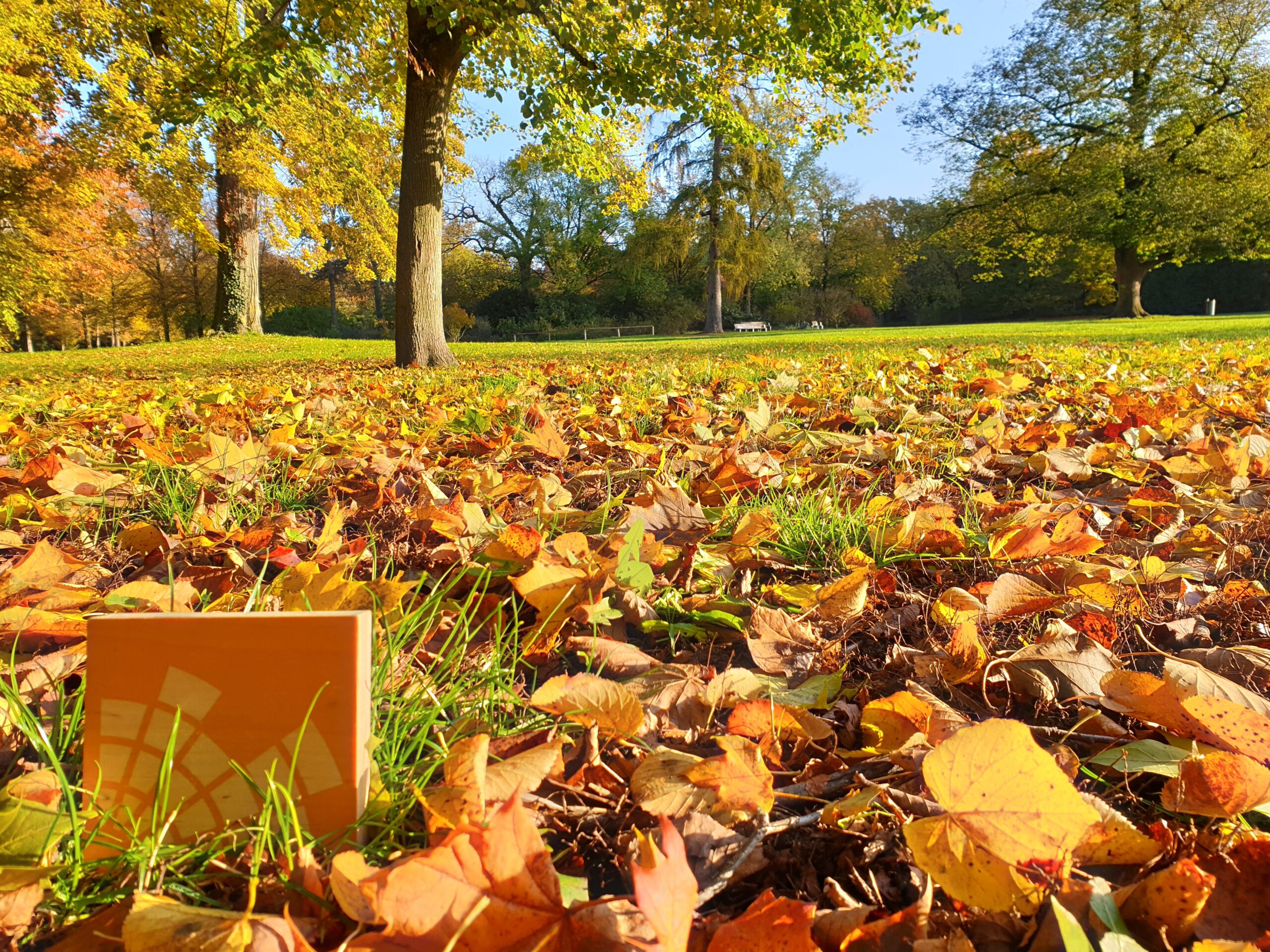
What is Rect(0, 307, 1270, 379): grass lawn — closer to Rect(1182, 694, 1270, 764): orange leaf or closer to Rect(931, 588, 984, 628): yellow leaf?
Rect(931, 588, 984, 628): yellow leaf

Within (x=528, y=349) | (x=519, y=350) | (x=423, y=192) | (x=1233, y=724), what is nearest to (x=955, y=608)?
(x=1233, y=724)

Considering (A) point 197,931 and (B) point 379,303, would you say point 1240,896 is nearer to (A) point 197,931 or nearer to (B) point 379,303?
(A) point 197,931

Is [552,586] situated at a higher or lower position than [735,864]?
higher

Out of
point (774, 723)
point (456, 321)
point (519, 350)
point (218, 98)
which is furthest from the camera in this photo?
point (456, 321)

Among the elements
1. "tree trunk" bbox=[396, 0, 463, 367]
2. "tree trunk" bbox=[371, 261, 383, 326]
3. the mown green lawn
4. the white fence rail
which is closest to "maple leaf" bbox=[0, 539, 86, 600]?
the mown green lawn

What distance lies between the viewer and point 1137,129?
24.1 metres

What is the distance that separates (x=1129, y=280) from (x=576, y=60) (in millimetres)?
27061

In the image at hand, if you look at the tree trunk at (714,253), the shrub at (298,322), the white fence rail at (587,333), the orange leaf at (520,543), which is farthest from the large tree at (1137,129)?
the shrub at (298,322)

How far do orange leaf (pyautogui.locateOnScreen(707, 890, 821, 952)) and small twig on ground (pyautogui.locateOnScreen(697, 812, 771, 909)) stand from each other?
7 cm

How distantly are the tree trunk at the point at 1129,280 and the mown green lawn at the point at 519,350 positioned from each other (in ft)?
42.2

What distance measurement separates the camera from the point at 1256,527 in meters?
1.52

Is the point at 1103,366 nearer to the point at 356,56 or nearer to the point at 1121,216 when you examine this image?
the point at 356,56

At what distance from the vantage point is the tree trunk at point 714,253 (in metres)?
29.4

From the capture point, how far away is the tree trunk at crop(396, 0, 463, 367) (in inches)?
307
